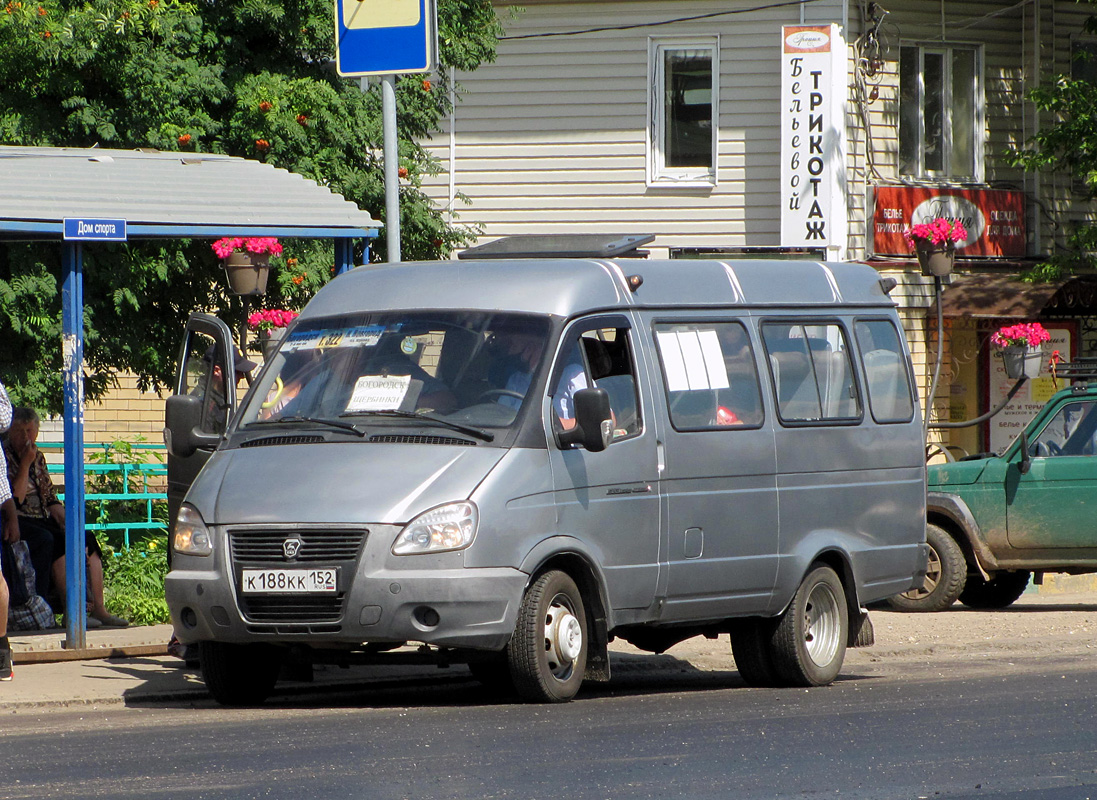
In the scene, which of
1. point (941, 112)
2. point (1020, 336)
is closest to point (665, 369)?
point (1020, 336)

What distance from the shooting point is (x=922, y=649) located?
489 inches

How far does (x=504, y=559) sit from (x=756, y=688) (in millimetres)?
2311

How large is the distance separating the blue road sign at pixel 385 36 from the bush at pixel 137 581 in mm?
3825

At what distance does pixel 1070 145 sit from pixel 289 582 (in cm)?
1474

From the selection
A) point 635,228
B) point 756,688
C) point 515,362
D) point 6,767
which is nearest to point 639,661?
point 756,688

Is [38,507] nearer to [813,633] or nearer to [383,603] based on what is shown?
[383,603]

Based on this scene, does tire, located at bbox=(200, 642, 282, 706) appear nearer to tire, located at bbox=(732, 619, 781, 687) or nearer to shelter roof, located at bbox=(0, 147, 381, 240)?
tire, located at bbox=(732, 619, 781, 687)

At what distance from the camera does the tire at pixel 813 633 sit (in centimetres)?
1002

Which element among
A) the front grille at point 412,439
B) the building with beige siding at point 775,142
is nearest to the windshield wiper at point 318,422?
the front grille at point 412,439

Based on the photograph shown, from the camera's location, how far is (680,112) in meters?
22.4

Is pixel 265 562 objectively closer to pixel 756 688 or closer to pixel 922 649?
pixel 756 688

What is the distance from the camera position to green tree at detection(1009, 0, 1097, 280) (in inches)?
811

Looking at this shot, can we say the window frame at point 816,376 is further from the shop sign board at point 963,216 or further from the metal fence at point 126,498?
the shop sign board at point 963,216

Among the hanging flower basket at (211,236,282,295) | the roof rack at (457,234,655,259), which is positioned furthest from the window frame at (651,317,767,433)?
the hanging flower basket at (211,236,282,295)
